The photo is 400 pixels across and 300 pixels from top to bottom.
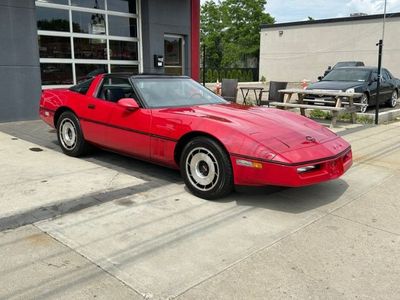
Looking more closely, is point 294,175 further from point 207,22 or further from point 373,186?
point 207,22

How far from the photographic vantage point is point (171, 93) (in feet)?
18.4

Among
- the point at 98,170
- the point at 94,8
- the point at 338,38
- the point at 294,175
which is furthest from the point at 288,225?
the point at 338,38

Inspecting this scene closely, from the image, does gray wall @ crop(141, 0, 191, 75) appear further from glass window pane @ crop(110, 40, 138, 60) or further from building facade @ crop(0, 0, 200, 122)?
glass window pane @ crop(110, 40, 138, 60)

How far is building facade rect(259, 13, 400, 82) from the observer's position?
99.9 ft

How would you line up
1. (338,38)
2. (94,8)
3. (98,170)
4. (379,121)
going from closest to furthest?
(98,170), (379,121), (94,8), (338,38)

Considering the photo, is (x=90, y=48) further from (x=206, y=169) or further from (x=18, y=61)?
(x=206, y=169)

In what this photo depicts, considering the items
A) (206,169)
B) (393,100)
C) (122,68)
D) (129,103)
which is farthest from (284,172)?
(393,100)

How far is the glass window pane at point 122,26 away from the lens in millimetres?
11969

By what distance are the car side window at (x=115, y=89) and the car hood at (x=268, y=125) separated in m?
0.82

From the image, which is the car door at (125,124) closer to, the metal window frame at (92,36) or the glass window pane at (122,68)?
the metal window frame at (92,36)

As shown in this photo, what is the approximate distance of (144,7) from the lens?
12.3m

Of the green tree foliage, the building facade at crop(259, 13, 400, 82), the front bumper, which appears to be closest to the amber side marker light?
the front bumper

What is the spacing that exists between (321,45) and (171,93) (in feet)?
103

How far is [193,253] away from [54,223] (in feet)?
4.61
